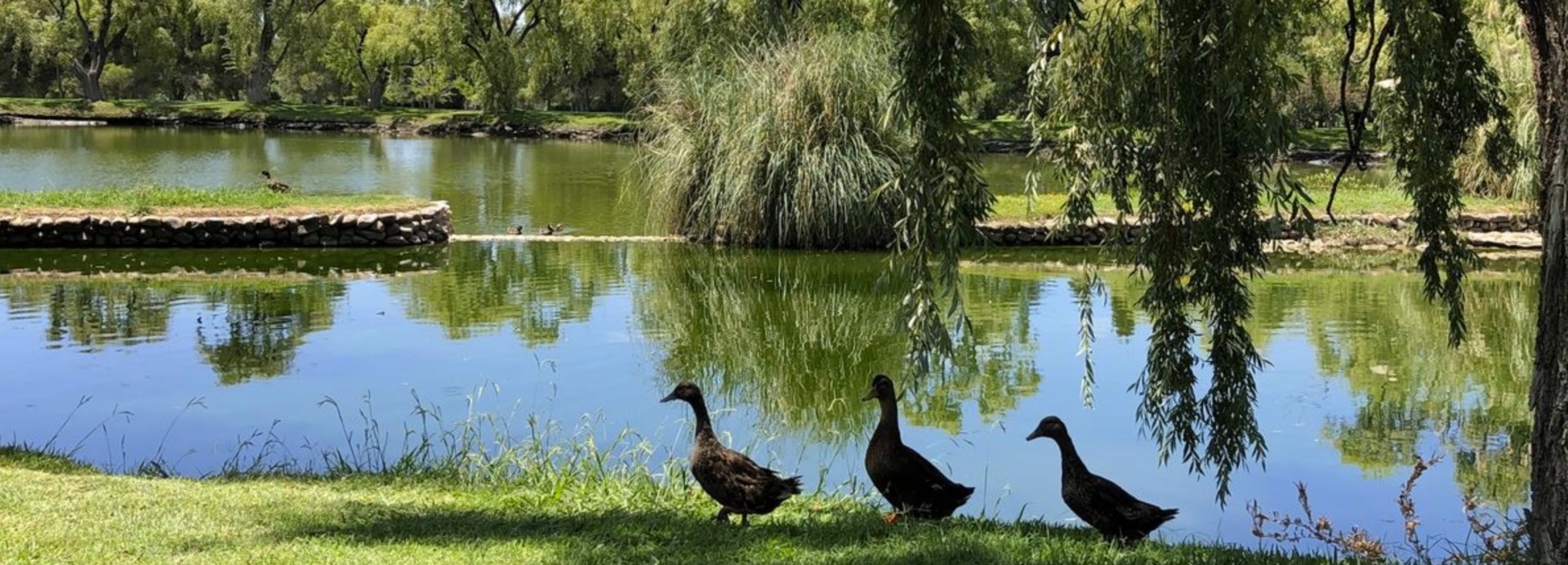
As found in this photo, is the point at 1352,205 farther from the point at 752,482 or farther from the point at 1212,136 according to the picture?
the point at 752,482

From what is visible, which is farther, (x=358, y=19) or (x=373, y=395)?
(x=358, y=19)

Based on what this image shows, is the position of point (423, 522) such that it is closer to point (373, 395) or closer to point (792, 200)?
point (373, 395)

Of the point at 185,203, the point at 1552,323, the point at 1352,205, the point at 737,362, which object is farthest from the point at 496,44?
the point at 1552,323

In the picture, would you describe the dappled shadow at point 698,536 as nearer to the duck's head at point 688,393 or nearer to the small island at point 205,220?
the duck's head at point 688,393

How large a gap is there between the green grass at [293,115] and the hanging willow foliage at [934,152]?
47173 millimetres

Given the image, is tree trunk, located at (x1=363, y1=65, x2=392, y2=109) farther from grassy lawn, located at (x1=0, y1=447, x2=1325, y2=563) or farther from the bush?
grassy lawn, located at (x1=0, y1=447, x2=1325, y2=563)

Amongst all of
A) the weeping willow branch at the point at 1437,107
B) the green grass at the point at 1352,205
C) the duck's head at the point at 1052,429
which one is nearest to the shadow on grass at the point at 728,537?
the duck's head at the point at 1052,429

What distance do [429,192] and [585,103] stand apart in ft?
115

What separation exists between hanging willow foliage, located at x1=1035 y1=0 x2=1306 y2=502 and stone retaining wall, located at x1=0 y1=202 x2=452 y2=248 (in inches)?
544

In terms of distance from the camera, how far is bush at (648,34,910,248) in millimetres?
17844

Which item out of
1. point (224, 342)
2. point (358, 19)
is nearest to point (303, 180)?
point (224, 342)

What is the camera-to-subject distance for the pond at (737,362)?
8266 millimetres

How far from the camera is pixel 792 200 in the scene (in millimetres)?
18141

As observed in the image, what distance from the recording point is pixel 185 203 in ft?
62.2
